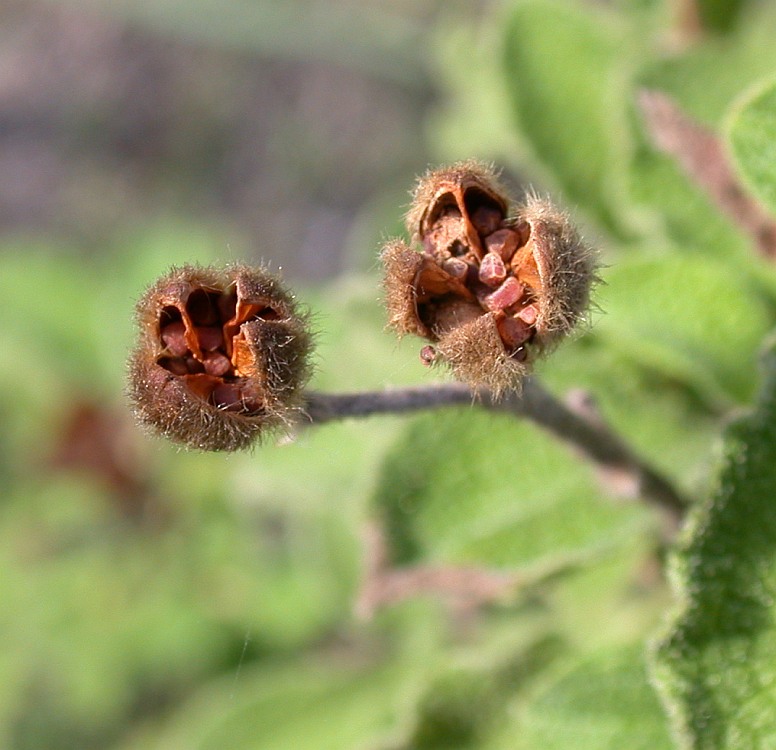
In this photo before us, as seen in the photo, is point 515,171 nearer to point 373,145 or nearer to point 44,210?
point 373,145

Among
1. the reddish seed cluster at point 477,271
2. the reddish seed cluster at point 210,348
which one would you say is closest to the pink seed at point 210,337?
the reddish seed cluster at point 210,348

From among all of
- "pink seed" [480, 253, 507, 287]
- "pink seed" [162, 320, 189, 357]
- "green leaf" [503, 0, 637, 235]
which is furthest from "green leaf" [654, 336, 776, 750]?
"green leaf" [503, 0, 637, 235]

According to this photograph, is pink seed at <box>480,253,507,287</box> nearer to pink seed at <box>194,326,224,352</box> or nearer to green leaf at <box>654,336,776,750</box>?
pink seed at <box>194,326,224,352</box>

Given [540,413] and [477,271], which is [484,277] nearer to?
[477,271]

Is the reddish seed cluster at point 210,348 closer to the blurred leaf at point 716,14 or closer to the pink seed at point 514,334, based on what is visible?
the pink seed at point 514,334

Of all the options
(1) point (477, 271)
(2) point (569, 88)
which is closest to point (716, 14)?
(2) point (569, 88)

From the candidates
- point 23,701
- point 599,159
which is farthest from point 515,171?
point 23,701

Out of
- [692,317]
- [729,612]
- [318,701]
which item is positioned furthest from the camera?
[318,701]
